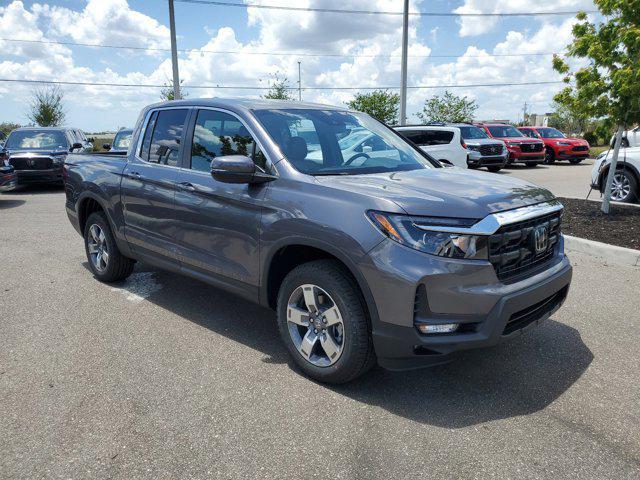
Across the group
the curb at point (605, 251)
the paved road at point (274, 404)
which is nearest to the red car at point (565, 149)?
the curb at point (605, 251)

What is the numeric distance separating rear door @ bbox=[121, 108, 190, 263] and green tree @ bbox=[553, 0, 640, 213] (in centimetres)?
684

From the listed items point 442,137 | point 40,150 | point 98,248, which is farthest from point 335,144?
point 40,150

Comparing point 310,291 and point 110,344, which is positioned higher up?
point 310,291

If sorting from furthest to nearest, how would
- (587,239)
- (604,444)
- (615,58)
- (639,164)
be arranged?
(639,164), (615,58), (587,239), (604,444)

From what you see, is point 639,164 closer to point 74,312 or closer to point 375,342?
point 375,342

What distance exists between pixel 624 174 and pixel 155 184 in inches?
379

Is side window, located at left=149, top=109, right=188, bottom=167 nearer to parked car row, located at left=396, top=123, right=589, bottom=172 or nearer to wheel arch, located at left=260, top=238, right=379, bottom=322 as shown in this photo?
wheel arch, located at left=260, top=238, right=379, bottom=322

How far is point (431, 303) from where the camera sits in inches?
116

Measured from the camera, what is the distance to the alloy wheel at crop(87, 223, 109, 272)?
225 inches

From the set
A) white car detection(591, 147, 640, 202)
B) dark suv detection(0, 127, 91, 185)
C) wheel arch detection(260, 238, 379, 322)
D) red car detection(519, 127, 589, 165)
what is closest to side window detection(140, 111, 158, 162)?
wheel arch detection(260, 238, 379, 322)

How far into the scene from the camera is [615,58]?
27.4ft

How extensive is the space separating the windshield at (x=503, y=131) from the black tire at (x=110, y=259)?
2021 centimetres

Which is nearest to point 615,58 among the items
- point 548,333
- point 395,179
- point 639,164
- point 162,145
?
point 639,164

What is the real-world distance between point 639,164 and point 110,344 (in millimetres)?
10273
